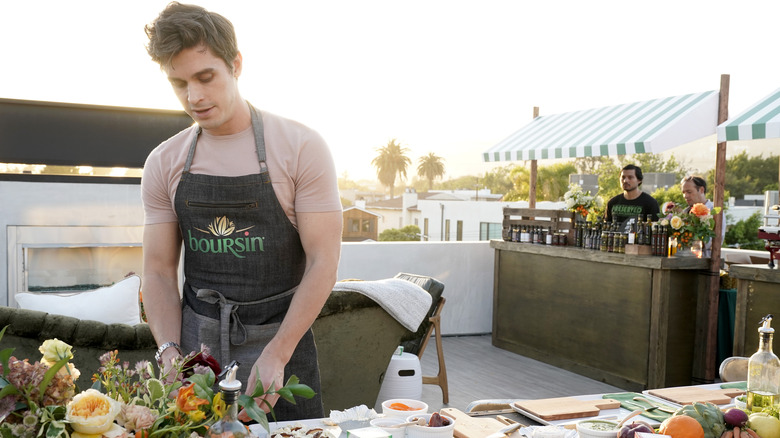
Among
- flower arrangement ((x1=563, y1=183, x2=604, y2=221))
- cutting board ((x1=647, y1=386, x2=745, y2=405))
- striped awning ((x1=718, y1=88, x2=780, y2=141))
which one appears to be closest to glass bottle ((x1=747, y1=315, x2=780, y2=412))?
cutting board ((x1=647, y1=386, x2=745, y2=405))

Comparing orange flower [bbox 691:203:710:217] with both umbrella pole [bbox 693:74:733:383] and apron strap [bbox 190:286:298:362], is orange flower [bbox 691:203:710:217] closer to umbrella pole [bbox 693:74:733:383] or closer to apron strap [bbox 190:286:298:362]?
umbrella pole [bbox 693:74:733:383]

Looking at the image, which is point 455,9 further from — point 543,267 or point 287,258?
point 287,258

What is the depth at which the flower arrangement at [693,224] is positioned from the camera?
15.8ft

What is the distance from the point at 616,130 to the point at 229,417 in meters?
5.98

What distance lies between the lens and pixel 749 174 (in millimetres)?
42625

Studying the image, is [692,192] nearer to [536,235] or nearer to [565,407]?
[536,235]

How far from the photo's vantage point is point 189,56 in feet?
4.73

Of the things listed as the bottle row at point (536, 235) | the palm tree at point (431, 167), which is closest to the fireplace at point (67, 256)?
the bottle row at point (536, 235)

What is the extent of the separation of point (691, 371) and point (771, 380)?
145 inches

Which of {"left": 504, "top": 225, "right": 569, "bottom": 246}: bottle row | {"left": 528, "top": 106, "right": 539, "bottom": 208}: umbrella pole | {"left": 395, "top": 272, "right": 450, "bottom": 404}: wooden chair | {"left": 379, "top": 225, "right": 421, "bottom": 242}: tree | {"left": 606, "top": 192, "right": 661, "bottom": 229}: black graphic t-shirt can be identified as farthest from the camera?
{"left": 379, "top": 225, "right": 421, "bottom": 242}: tree

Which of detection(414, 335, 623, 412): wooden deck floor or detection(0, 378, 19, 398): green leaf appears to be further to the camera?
detection(414, 335, 623, 412): wooden deck floor

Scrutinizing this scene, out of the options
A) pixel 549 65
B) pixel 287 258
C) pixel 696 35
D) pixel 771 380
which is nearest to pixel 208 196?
pixel 287 258

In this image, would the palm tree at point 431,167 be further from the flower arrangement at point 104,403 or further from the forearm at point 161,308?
the flower arrangement at point 104,403

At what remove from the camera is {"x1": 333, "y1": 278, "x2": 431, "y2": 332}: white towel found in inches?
139
